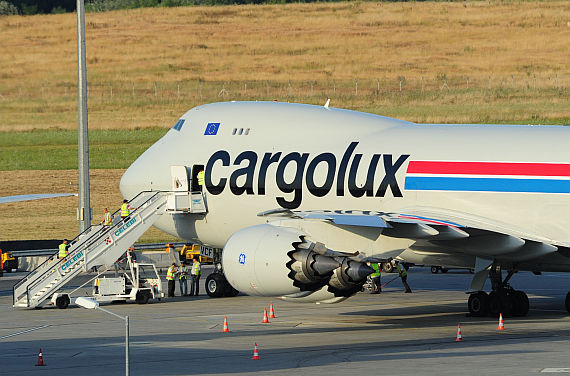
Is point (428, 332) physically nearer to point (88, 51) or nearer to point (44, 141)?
point (44, 141)

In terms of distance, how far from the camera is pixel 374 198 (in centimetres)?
3484

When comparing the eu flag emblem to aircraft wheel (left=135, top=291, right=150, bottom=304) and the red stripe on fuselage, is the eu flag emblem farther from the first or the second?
the red stripe on fuselage

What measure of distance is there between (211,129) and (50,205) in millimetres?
44018

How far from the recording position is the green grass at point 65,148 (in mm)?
89938

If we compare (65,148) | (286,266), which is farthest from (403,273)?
(65,148)

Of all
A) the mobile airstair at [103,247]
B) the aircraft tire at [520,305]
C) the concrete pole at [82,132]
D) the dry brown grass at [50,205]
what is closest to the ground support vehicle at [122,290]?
the mobile airstair at [103,247]

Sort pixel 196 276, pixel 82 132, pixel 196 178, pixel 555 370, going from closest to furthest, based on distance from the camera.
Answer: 1. pixel 555 370
2. pixel 196 178
3. pixel 196 276
4. pixel 82 132

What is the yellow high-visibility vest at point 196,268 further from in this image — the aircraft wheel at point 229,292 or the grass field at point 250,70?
the grass field at point 250,70

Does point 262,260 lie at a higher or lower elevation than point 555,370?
higher

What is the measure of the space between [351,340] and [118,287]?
13.7 m

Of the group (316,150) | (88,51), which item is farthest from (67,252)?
(88,51)

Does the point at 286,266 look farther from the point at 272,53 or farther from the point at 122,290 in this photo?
the point at 272,53

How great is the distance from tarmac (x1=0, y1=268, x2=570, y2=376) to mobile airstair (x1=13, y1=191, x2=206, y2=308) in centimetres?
81

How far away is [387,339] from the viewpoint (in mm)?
31359
